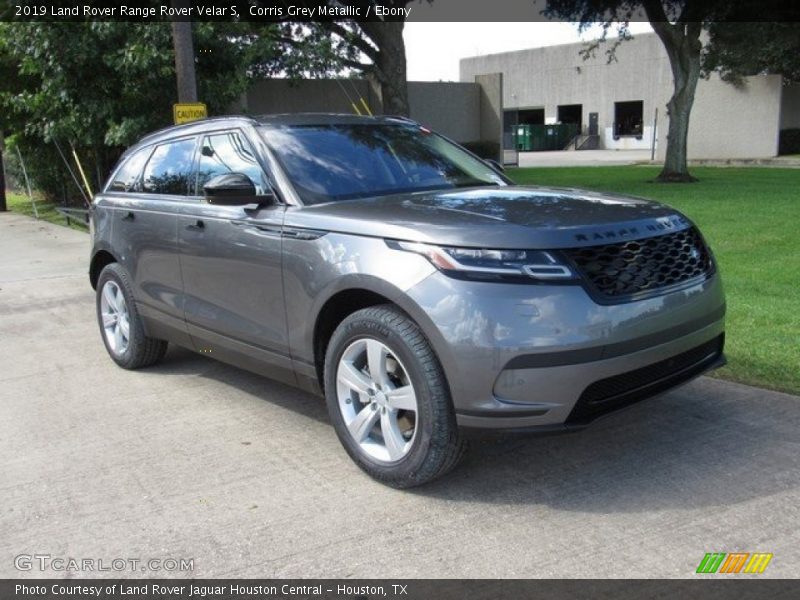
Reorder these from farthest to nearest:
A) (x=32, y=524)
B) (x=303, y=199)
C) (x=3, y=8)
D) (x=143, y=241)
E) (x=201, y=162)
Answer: (x=3, y=8) → (x=143, y=241) → (x=201, y=162) → (x=303, y=199) → (x=32, y=524)

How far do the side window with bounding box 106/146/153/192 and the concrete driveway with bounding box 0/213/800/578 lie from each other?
5.24 feet

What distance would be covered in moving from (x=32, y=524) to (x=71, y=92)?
11870mm

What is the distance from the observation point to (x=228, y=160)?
15.9 feet

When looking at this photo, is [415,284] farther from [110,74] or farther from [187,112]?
[110,74]

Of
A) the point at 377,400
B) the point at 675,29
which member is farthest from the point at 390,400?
the point at 675,29

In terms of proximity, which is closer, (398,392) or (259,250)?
(398,392)

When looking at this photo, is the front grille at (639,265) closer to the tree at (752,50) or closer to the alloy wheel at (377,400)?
the alloy wheel at (377,400)

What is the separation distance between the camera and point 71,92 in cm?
1377

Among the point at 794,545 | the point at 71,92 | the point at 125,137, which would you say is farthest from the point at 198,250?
the point at 71,92

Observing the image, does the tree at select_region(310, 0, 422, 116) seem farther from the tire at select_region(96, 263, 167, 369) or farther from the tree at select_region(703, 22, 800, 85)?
the tire at select_region(96, 263, 167, 369)

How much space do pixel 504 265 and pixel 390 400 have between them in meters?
0.87

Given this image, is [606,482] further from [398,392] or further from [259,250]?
[259,250]

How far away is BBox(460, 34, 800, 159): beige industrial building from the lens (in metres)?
31.8

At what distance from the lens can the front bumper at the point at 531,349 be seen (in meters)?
3.29
